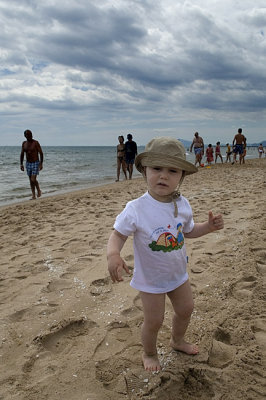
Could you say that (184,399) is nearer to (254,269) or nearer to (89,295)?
(89,295)

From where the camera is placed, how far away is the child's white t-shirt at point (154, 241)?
189 centimetres

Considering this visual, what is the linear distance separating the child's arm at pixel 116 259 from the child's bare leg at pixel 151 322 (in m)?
0.29

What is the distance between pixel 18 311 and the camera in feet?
9.07

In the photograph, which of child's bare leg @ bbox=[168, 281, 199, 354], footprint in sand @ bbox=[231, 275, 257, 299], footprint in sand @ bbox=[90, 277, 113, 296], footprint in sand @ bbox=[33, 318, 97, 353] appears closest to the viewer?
child's bare leg @ bbox=[168, 281, 199, 354]

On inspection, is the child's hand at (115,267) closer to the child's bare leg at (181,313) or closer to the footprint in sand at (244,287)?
the child's bare leg at (181,313)

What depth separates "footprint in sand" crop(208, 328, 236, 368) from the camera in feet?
6.75

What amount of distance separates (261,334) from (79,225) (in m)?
3.78

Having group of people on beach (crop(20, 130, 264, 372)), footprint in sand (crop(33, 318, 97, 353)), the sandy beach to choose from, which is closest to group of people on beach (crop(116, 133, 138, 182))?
the sandy beach

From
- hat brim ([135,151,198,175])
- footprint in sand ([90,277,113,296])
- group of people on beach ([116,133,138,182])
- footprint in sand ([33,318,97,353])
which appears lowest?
footprint in sand ([33,318,97,353])

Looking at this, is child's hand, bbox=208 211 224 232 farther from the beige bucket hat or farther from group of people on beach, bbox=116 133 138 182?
group of people on beach, bbox=116 133 138 182

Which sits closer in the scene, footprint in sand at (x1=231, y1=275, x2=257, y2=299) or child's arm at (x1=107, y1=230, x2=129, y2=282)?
child's arm at (x1=107, y1=230, x2=129, y2=282)

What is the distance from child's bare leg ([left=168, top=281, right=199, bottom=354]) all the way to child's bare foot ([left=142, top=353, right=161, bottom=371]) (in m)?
0.20

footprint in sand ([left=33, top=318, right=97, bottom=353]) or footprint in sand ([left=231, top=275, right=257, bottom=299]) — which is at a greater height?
footprint in sand ([left=231, top=275, right=257, bottom=299])

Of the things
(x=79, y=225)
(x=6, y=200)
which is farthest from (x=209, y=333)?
(x=6, y=200)
